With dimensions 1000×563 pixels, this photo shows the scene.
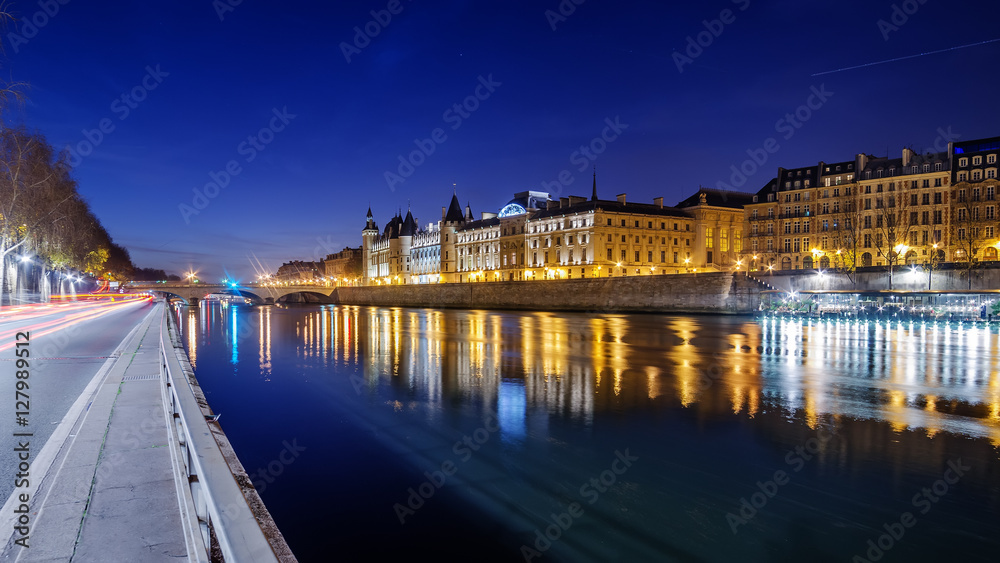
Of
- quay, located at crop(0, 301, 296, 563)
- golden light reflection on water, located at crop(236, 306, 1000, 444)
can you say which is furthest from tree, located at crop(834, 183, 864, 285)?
quay, located at crop(0, 301, 296, 563)

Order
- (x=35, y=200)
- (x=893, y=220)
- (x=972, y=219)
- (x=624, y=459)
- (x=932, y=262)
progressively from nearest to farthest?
(x=624, y=459) → (x=35, y=200) → (x=932, y=262) → (x=972, y=219) → (x=893, y=220)

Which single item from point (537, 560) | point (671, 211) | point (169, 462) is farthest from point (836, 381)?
point (671, 211)

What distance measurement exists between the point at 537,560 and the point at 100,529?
3.80m

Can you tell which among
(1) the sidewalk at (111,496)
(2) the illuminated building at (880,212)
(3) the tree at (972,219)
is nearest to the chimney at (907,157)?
(2) the illuminated building at (880,212)

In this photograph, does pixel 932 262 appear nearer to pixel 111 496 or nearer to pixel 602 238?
pixel 602 238

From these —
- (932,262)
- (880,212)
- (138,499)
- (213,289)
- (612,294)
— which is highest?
(880,212)

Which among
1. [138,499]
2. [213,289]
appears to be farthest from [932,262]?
[213,289]

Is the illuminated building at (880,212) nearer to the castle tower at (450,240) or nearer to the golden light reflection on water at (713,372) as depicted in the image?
the golden light reflection on water at (713,372)

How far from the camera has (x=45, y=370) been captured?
1102cm

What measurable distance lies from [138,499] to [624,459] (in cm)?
632

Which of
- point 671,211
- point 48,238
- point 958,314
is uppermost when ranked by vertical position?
point 671,211

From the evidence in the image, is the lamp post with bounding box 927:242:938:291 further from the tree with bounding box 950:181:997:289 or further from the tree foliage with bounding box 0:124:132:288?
the tree foliage with bounding box 0:124:132:288

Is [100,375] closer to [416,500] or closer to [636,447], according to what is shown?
[416,500]

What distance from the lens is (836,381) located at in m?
14.9
